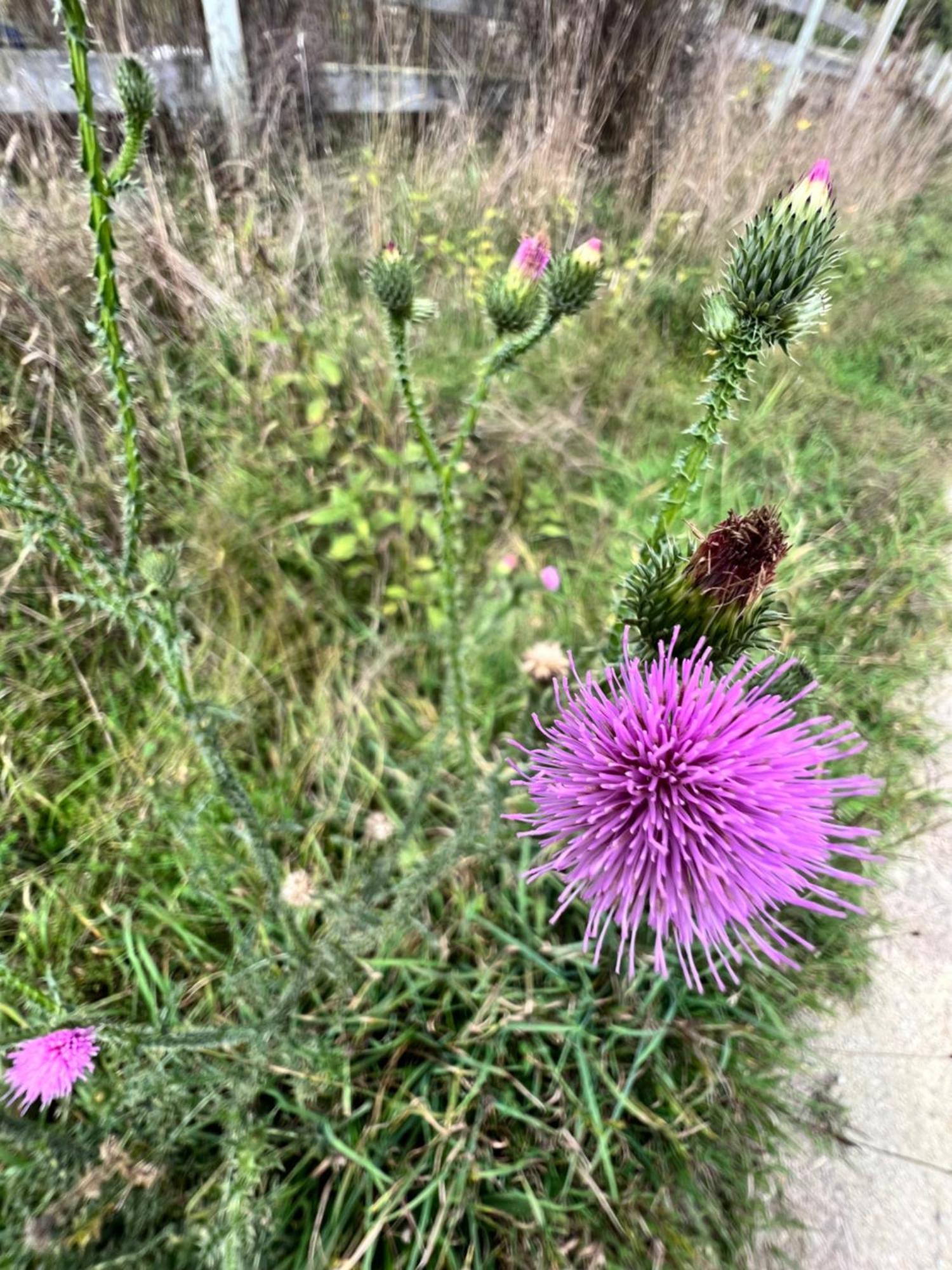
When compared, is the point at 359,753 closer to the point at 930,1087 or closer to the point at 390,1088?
the point at 390,1088

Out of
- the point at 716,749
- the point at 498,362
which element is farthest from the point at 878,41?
the point at 716,749

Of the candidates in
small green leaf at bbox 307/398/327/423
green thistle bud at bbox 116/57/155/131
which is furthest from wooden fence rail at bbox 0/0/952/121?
green thistle bud at bbox 116/57/155/131

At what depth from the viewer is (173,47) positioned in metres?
3.01

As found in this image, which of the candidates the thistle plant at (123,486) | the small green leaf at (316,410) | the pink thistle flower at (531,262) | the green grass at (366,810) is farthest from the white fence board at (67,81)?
the pink thistle flower at (531,262)

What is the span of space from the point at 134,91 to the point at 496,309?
65cm

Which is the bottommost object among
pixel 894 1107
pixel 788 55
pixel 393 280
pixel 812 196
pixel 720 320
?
pixel 894 1107

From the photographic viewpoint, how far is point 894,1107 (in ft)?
6.13

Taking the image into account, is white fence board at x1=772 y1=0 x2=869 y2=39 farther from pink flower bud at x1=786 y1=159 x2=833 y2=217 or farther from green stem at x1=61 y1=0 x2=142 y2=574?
green stem at x1=61 y1=0 x2=142 y2=574

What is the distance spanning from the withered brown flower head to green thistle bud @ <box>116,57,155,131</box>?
108cm

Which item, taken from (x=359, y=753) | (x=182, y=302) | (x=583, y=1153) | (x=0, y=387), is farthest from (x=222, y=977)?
(x=182, y=302)

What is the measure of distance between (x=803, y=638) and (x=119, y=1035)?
Answer: 207 centimetres

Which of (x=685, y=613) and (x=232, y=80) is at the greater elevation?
(x=685, y=613)

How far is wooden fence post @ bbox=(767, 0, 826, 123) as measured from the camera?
4.49 metres

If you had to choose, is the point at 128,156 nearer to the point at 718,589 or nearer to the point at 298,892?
the point at 718,589
